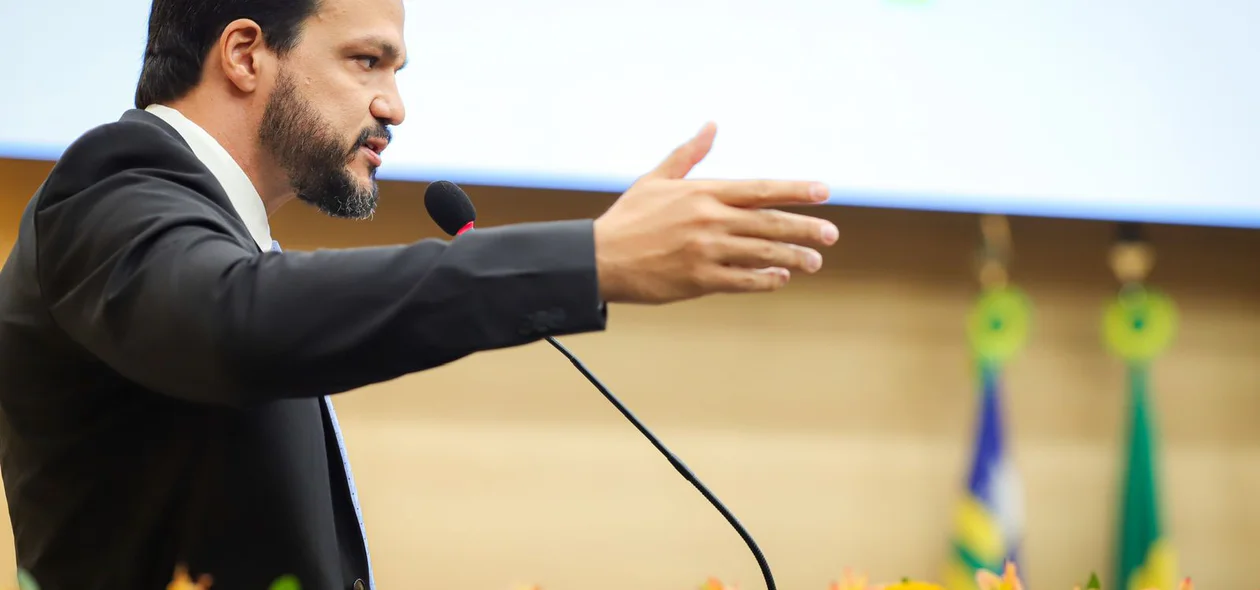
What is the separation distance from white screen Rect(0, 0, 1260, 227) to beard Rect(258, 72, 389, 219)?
0.71 m

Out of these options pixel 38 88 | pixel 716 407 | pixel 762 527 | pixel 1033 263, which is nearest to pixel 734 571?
pixel 762 527

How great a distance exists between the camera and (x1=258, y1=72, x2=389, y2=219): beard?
1.19m

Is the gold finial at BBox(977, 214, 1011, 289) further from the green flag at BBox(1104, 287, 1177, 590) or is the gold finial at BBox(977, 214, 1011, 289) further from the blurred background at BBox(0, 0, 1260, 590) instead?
the green flag at BBox(1104, 287, 1177, 590)

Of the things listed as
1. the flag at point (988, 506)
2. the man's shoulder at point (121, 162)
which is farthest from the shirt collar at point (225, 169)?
A: the flag at point (988, 506)

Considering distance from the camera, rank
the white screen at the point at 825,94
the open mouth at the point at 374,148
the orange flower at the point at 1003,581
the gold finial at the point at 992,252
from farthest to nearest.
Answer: the gold finial at the point at 992,252 < the white screen at the point at 825,94 < the open mouth at the point at 374,148 < the orange flower at the point at 1003,581

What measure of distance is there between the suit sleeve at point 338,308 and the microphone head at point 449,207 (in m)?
0.42

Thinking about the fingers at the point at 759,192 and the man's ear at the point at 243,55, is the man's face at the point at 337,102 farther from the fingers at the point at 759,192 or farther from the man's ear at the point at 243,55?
the fingers at the point at 759,192

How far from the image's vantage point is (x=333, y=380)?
725mm

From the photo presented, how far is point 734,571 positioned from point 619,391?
0.42 metres

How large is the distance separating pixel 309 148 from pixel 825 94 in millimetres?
1174

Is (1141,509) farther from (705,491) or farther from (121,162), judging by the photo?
(121,162)

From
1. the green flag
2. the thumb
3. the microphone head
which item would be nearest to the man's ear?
the microphone head

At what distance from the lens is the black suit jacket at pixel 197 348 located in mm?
718

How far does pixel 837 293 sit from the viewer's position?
227 cm
